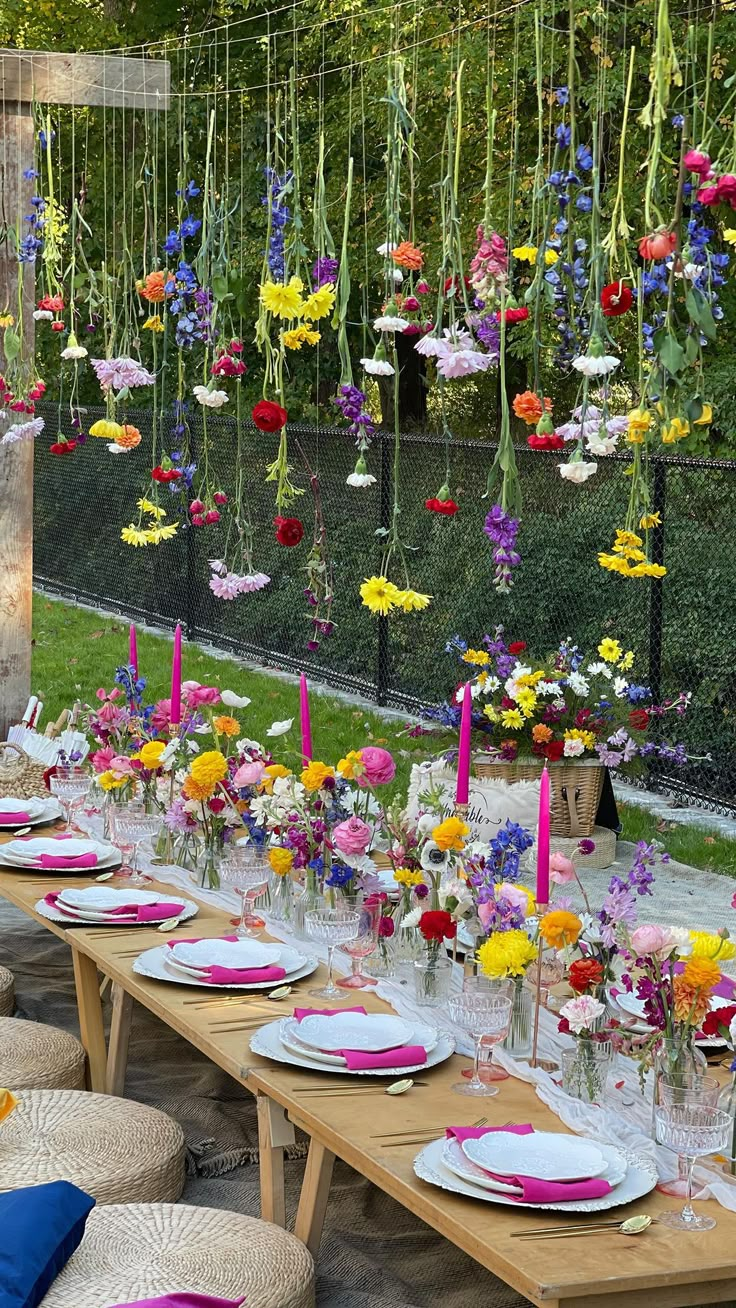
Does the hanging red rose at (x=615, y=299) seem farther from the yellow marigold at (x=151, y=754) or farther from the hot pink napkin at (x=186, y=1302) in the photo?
the yellow marigold at (x=151, y=754)

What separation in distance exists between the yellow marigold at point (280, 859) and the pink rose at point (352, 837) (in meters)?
0.31

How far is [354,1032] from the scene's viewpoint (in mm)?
2680

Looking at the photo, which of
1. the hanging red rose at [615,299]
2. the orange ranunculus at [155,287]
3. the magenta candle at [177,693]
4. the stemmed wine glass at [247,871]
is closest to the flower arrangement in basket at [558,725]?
the magenta candle at [177,693]

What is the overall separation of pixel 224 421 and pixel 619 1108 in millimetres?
8824

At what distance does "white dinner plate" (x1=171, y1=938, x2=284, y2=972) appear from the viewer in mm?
3055

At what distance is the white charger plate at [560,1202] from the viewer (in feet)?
6.85

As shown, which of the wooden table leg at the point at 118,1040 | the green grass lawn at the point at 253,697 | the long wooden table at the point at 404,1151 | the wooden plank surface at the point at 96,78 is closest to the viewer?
the long wooden table at the point at 404,1151

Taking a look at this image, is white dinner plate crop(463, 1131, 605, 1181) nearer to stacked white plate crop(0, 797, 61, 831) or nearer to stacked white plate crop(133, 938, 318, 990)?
stacked white plate crop(133, 938, 318, 990)

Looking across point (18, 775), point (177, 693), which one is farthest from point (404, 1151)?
point (18, 775)

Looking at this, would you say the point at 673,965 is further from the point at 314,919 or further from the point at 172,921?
the point at 172,921

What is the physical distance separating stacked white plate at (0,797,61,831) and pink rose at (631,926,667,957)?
7.48ft

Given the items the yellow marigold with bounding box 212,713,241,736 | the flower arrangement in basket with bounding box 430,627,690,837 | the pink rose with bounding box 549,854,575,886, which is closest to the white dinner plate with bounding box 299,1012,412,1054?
the pink rose with bounding box 549,854,575,886

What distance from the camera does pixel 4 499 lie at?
579 cm

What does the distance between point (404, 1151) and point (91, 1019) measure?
1535 millimetres
